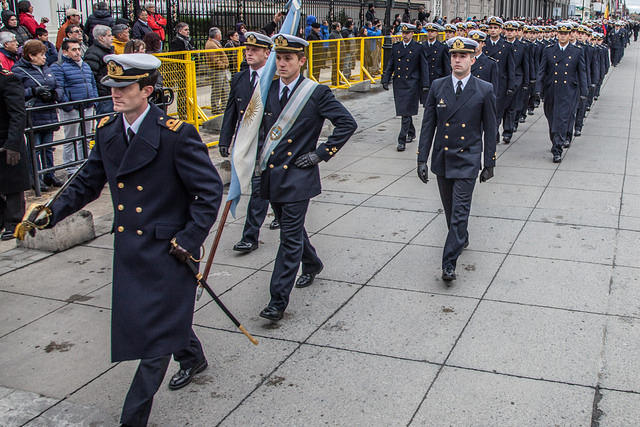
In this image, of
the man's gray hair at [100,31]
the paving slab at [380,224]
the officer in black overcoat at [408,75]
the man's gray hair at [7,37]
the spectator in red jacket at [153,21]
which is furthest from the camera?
the spectator in red jacket at [153,21]

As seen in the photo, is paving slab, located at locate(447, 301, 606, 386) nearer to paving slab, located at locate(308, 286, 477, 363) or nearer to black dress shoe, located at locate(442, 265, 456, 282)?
paving slab, located at locate(308, 286, 477, 363)

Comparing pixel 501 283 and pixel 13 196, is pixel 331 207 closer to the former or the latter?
pixel 501 283

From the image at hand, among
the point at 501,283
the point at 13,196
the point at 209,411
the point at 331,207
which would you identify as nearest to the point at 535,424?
the point at 209,411

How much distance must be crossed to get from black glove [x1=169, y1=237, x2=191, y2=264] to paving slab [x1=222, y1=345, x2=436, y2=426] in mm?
997

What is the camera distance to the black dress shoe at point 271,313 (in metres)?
5.29

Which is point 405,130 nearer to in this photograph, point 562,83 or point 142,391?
point 562,83

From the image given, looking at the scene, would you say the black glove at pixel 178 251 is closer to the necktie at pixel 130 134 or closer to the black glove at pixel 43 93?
the necktie at pixel 130 134

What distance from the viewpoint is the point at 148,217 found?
12.3 ft

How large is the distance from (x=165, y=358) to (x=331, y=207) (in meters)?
4.83

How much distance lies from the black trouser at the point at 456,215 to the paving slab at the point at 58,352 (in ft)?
9.12

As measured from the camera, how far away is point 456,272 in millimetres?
6367

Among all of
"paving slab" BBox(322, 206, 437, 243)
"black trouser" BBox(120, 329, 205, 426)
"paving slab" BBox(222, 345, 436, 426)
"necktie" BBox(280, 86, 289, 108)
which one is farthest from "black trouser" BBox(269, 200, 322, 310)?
"paving slab" BBox(322, 206, 437, 243)

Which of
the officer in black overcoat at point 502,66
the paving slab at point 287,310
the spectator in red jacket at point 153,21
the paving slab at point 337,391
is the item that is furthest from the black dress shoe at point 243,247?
the spectator in red jacket at point 153,21

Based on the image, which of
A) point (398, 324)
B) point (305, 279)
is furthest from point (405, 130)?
point (398, 324)
